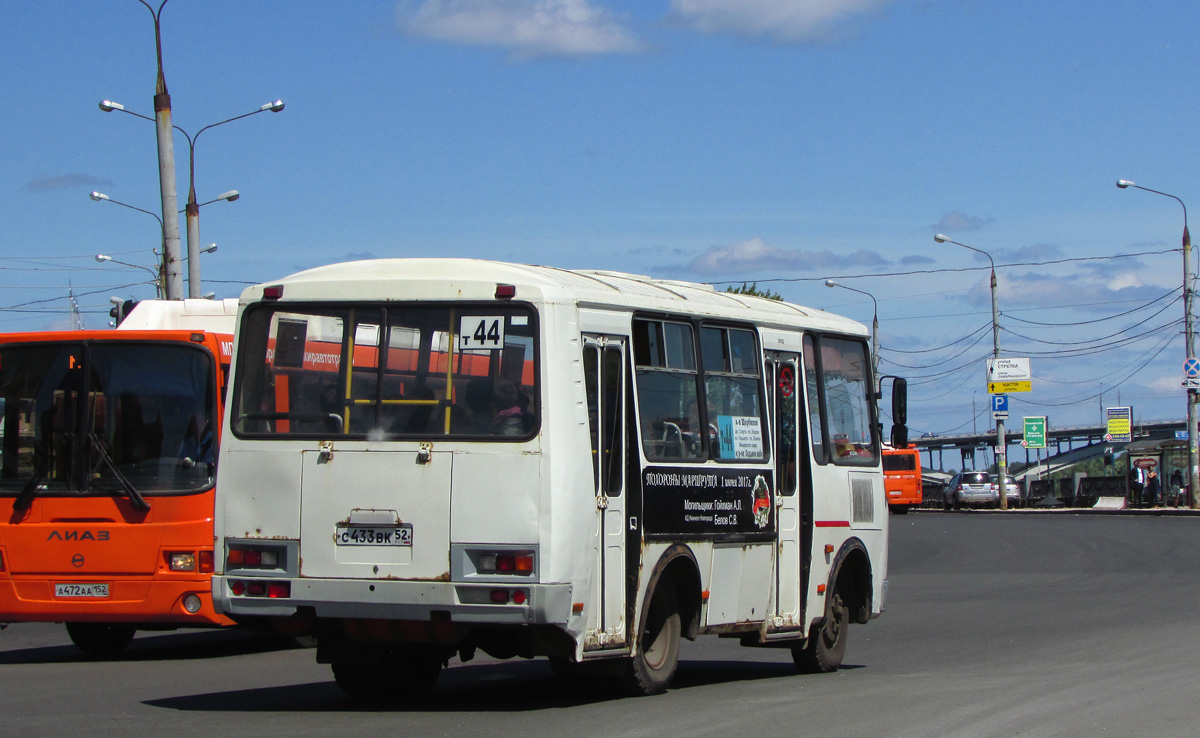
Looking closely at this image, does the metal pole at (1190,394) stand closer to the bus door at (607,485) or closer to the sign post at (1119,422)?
the sign post at (1119,422)

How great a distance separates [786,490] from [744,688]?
1544mm

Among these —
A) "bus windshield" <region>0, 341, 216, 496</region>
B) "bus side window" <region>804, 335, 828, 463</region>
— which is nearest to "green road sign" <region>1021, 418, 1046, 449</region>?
"bus side window" <region>804, 335, 828, 463</region>

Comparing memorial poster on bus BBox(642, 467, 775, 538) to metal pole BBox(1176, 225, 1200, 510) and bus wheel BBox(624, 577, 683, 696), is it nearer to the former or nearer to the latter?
bus wheel BBox(624, 577, 683, 696)

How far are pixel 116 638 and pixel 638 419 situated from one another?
6.90 metres

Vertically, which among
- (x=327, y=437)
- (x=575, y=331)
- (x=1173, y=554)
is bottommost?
(x=1173, y=554)

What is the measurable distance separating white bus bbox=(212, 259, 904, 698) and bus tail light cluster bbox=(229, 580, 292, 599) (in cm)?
1

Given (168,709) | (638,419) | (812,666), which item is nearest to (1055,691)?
(812,666)

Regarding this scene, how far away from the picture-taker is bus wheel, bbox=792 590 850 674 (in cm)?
1257

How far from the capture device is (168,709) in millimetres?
9961

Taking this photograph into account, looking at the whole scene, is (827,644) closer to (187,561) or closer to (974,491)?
(187,561)

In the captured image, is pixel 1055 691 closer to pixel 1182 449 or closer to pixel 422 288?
pixel 422 288

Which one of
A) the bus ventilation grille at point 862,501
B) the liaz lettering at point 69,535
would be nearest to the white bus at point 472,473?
the bus ventilation grille at point 862,501

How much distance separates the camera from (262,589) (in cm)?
963

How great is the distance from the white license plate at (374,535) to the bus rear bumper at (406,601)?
0.76 feet
